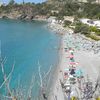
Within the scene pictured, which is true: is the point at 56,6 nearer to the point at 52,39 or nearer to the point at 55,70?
the point at 52,39

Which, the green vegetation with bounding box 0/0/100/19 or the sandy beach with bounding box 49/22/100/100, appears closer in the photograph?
the sandy beach with bounding box 49/22/100/100

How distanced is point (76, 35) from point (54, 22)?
109 ft

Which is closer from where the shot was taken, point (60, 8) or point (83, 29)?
point (83, 29)

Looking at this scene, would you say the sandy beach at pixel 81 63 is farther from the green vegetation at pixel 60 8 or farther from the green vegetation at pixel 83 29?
the green vegetation at pixel 60 8

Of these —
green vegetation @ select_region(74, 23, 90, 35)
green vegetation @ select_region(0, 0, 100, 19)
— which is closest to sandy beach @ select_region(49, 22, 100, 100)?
green vegetation @ select_region(74, 23, 90, 35)

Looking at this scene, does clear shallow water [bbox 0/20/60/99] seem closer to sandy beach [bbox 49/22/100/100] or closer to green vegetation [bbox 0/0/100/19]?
sandy beach [bbox 49/22/100/100]

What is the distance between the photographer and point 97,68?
4006 centimetres

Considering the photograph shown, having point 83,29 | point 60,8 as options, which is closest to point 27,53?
point 83,29

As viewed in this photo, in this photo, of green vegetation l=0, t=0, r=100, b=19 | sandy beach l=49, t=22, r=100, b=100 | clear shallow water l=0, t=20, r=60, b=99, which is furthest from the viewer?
green vegetation l=0, t=0, r=100, b=19

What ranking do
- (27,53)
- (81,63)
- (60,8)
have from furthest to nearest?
(60,8)
(27,53)
(81,63)

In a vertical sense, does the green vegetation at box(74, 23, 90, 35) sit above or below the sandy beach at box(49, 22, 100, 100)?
below

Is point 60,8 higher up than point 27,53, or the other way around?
point 27,53

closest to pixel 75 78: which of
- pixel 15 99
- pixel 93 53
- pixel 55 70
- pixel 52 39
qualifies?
pixel 55 70

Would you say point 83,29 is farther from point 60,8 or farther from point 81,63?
point 60,8
